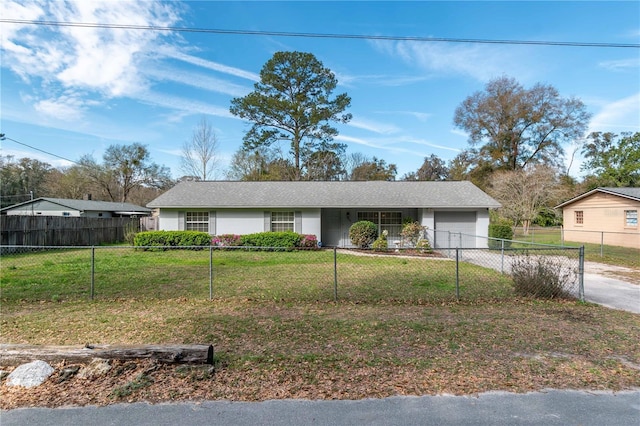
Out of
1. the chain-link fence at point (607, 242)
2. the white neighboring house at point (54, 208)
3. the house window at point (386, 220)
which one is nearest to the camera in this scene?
the chain-link fence at point (607, 242)

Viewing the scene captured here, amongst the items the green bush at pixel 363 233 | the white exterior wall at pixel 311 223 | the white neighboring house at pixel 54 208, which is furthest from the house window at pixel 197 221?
the white neighboring house at pixel 54 208

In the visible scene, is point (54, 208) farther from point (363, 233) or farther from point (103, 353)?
point (103, 353)

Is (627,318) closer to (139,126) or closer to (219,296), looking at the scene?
(219,296)

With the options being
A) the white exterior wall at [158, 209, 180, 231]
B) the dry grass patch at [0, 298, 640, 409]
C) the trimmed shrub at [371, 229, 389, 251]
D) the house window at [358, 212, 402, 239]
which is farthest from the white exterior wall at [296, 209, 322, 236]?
the dry grass patch at [0, 298, 640, 409]

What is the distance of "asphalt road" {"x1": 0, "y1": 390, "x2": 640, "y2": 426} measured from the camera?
2709mm

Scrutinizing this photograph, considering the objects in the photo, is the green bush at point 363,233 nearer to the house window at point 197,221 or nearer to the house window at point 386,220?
the house window at point 386,220

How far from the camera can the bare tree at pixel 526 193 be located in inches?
995

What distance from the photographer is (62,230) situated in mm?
16719

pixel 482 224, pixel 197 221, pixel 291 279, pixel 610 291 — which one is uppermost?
pixel 197 221

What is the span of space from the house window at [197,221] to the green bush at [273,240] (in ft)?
9.43

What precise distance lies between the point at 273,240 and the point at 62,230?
1148 cm

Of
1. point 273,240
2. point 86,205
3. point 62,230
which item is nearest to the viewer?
point 273,240

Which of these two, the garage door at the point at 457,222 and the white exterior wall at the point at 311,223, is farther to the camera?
the white exterior wall at the point at 311,223

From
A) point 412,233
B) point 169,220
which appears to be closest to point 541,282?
point 412,233
